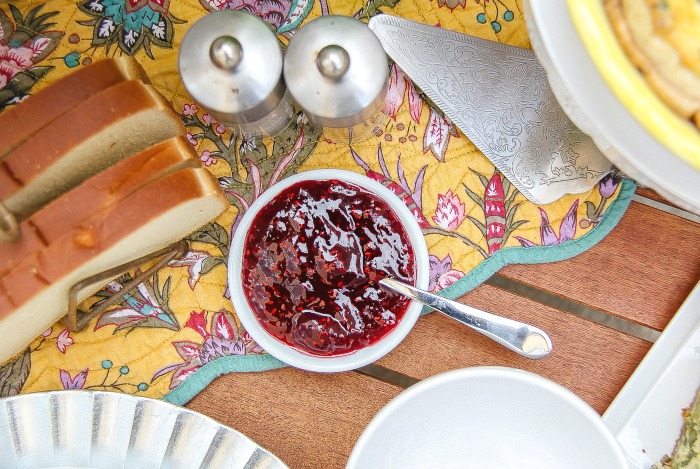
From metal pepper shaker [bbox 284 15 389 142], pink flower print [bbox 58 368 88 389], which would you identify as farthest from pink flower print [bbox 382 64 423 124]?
pink flower print [bbox 58 368 88 389]

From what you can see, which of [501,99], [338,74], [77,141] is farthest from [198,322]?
[501,99]

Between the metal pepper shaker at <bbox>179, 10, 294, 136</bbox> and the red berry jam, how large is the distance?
14cm

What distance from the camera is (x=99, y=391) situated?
2.77ft

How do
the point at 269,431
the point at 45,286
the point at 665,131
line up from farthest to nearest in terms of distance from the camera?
the point at 269,431 → the point at 45,286 → the point at 665,131

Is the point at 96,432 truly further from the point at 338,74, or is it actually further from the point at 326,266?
the point at 338,74

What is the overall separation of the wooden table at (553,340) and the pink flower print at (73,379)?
0.15 m

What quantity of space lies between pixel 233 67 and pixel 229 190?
0.20m

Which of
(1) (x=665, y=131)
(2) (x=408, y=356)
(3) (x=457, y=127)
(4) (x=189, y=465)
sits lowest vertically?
(4) (x=189, y=465)

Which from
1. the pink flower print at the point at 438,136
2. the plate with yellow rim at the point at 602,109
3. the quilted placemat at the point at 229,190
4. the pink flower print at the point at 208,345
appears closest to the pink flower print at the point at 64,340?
the quilted placemat at the point at 229,190

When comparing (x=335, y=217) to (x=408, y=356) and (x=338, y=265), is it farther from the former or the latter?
(x=408, y=356)

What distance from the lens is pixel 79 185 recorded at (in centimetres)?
80

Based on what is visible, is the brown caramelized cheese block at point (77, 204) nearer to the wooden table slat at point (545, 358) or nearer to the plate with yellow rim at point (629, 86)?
the wooden table slat at point (545, 358)

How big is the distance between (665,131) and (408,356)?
0.50 metres

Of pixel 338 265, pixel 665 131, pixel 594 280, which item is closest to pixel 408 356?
pixel 338 265
